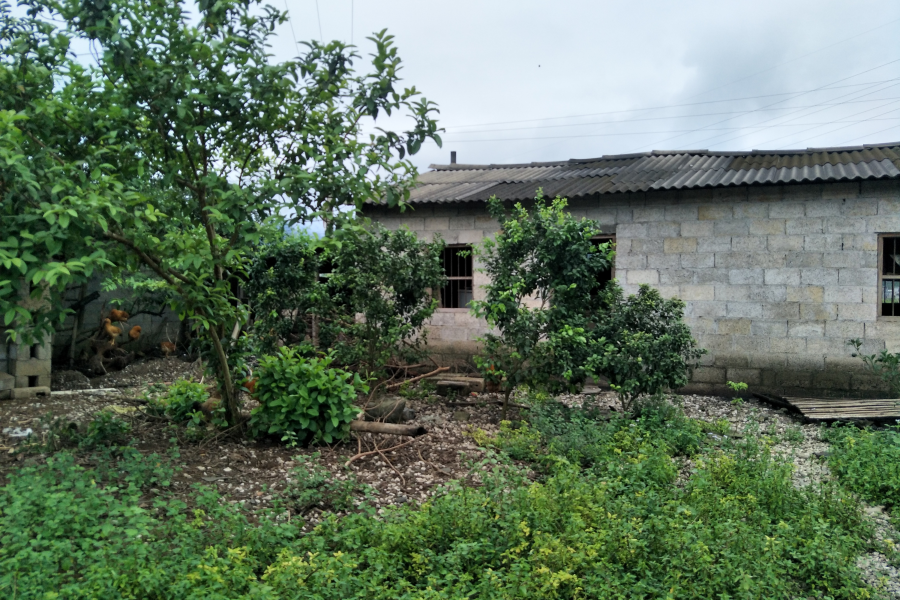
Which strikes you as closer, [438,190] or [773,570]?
[773,570]

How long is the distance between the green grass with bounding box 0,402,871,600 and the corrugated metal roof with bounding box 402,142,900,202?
5002 mm

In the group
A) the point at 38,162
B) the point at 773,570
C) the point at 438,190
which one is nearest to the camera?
the point at 773,570

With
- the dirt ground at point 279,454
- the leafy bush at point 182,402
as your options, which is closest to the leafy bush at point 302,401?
the dirt ground at point 279,454

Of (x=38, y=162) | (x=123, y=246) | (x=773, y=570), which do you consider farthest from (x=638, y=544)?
(x=38, y=162)

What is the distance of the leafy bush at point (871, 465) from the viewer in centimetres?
492

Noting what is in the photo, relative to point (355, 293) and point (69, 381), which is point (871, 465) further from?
point (69, 381)

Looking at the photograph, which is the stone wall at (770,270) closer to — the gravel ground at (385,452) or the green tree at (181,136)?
the gravel ground at (385,452)

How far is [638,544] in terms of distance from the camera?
3.62 metres

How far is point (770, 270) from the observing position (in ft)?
28.2

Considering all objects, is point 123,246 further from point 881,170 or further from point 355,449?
point 881,170

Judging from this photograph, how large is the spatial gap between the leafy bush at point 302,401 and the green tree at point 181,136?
1.15 ft

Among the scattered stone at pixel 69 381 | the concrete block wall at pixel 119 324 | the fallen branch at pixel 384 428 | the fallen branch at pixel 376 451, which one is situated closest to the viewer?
the fallen branch at pixel 376 451

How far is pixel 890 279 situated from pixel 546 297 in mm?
4672

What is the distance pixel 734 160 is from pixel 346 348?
6.90 meters
